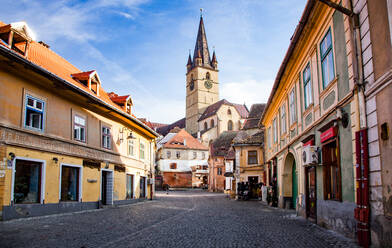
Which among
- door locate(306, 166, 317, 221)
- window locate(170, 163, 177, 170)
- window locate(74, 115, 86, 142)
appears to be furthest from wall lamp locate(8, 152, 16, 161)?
window locate(170, 163, 177, 170)

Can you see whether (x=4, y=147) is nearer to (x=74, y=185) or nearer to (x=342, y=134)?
(x=74, y=185)

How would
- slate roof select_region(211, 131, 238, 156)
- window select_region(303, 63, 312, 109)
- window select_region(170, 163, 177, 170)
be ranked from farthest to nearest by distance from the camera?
slate roof select_region(211, 131, 238, 156), window select_region(170, 163, 177, 170), window select_region(303, 63, 312, 109)

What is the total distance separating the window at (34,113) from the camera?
1363cm

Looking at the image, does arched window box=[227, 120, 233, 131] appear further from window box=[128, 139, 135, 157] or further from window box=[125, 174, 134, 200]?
window box=[125, 174, 134, 200]

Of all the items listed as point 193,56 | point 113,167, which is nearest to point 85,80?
point 113,167

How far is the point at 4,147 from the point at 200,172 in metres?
58.5

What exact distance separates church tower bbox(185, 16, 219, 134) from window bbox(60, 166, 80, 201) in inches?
3383

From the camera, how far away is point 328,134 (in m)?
10.4

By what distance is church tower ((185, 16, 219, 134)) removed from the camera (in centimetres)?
10544

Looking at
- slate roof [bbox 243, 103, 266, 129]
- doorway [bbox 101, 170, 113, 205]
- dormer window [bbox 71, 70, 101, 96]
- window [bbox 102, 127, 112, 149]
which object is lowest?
doorway [bbox 101, 170, 113, 205]

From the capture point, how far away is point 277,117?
21531 mm

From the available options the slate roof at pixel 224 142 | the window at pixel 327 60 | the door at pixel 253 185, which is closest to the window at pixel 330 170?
the window at pixel 327 60

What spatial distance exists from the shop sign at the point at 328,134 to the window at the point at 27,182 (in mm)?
10619

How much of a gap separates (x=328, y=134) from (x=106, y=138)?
536 inches
